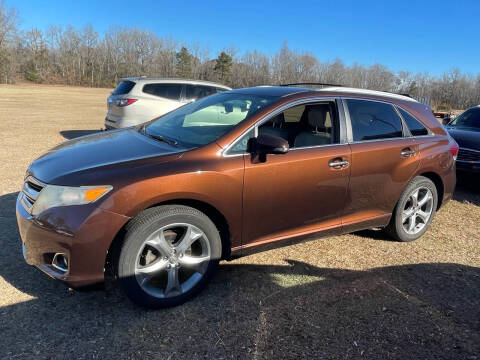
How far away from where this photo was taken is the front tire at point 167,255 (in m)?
2.68

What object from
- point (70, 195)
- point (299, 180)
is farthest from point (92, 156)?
point (299, 180)

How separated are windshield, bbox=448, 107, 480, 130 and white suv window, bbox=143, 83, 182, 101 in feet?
22.3

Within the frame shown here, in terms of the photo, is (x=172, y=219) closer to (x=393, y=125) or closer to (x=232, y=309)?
(x=232, y=309)

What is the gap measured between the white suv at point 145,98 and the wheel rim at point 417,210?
22.2ft

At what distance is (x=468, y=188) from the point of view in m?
7.15

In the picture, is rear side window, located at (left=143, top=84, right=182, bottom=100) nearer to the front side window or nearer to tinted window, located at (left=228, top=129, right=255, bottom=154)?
the front side window

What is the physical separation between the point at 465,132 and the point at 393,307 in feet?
17.8

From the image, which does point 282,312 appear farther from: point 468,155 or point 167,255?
point 468,155

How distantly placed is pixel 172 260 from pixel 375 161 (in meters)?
2.27

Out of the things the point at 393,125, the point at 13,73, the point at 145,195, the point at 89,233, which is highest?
the point at 13,73

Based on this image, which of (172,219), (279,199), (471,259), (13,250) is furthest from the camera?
(471,259)

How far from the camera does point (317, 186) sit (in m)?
3.41

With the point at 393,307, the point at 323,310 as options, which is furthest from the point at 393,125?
the point at 323,310

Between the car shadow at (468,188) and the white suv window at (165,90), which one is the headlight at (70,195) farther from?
the white suv window at (165,90)
